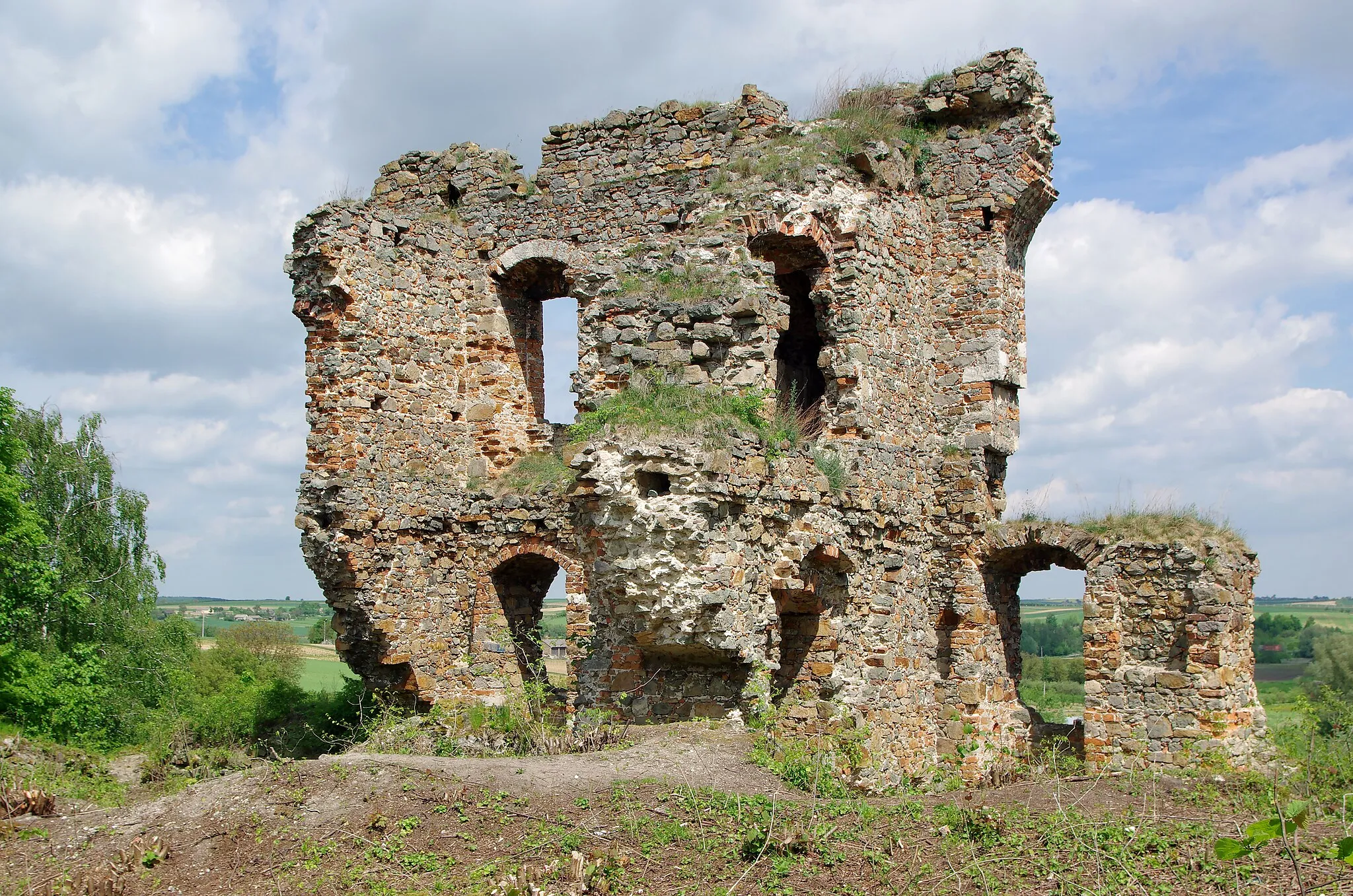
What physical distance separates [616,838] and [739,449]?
3.65 m

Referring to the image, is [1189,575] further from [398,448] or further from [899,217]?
[398,448]

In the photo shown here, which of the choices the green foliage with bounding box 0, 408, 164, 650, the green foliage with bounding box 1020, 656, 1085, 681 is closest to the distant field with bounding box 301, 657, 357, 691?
the green foliage with bounding box 0, 408, 164, 650

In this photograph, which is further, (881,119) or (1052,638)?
(1052,638)

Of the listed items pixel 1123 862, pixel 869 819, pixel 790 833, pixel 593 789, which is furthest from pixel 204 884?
pixel 1123 862

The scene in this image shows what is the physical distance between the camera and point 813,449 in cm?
1116

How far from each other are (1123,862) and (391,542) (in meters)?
9.67

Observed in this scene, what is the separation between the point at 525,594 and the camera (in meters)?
15.3

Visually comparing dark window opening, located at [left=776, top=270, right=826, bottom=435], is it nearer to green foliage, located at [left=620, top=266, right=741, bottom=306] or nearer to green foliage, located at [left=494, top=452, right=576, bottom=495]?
green foliage, located at [left=494, top=452, right=576, bottom=495]

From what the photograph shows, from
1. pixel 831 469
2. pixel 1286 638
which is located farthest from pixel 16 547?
pixel 1286 638

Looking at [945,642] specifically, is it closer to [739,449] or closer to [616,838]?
[739,449]

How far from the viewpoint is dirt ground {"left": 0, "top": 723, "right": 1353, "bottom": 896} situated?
6398 millimetres

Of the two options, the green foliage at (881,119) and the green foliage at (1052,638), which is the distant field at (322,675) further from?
the green foliage at (1052,638)

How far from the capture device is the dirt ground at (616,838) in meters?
6.40

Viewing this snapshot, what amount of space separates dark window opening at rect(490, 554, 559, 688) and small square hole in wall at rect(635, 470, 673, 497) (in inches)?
210
